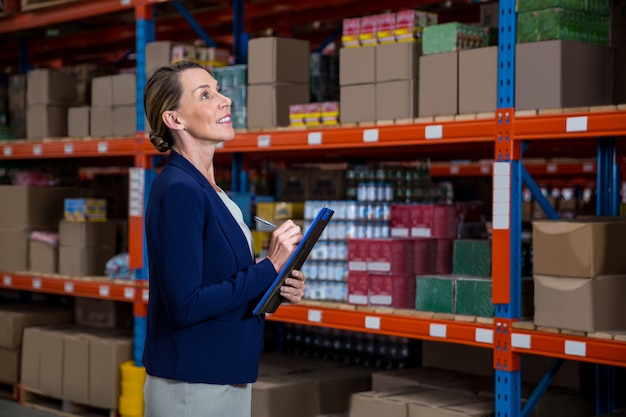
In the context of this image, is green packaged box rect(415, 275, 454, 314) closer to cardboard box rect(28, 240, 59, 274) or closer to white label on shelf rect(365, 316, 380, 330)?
white label on shelf rect(365, 316, 380, 330)

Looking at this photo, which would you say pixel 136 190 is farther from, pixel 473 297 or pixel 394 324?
pixel 473 297

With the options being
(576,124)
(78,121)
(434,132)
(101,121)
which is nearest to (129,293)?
(101,121)

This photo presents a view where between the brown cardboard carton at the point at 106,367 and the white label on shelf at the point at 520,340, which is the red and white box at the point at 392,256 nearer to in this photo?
the white label on shelf at the point at 520,340

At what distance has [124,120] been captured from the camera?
19.6 ft

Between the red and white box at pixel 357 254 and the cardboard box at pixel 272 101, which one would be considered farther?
the cardboard box at pixel 272 101

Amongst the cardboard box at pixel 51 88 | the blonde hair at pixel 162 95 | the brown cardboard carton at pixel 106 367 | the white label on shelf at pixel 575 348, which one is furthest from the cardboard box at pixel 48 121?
the blonde hair at pixel 162 95

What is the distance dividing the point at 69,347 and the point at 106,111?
1.55 m

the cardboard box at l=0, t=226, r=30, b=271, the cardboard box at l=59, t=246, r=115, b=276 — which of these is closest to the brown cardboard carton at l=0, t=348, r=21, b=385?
the cardboard box at l=0, t=226, r=30, b=271

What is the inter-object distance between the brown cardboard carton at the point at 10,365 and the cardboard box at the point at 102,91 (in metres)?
1.90

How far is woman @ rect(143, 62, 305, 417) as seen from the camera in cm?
224

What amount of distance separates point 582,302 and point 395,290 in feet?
→ 3.53

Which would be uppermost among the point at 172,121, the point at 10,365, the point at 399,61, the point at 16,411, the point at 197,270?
the point at 399,61

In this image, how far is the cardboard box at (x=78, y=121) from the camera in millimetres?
6275

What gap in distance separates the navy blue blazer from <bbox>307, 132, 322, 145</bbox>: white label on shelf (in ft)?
8.08
